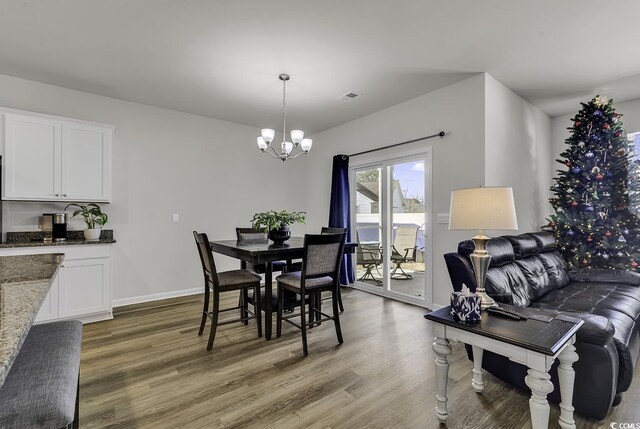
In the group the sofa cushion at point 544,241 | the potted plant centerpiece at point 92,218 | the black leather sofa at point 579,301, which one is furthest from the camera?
the potted plant centerpiece at point 92,218

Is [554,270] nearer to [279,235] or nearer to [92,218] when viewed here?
[279,235]

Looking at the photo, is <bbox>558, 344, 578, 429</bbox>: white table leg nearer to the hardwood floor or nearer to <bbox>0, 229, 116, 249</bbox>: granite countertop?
the hardwood floor

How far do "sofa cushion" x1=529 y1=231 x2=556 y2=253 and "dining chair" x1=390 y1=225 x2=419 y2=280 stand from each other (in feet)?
4.39

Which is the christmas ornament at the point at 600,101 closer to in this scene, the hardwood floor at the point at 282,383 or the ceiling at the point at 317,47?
the ceiling at the point at 317,47

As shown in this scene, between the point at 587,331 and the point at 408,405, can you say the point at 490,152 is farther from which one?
the point at 408,405

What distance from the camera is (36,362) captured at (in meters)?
1.13

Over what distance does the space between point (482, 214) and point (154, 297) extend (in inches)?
166

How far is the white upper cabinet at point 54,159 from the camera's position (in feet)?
10.6

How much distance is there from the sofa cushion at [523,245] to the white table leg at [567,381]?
1424 mm

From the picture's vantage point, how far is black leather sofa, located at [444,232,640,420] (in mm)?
1720

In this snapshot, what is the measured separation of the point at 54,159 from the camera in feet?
11.2

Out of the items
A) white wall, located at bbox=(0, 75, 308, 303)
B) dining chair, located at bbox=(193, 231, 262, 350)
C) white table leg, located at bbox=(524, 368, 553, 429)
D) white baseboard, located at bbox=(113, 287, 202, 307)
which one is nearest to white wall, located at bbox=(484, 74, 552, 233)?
white table leg, located at bbox=(524, 368, 553, 429)

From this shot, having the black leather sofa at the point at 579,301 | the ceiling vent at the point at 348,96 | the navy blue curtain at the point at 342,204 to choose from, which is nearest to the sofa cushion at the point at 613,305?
the black leather sofa at the point at 579,301

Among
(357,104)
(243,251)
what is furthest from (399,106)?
(243,251)
